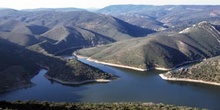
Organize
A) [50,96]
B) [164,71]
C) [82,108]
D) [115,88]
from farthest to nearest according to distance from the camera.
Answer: [164,71]
[115,88]
[50,96]
[82,108]

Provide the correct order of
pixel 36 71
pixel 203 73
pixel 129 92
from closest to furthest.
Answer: pixel 129 92 < pixel 203 73 < pixel 36 71

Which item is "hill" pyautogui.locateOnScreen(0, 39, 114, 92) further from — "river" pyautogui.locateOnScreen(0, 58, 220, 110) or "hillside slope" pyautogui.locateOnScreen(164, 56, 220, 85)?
"hillside slope" pyautogui.locateOnScreen(164, 56, 220, 85)

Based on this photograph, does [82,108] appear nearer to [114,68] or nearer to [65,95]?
[65,95]

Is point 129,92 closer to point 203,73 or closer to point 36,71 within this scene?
point 203,73

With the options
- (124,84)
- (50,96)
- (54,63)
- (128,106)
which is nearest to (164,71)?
(124,84)

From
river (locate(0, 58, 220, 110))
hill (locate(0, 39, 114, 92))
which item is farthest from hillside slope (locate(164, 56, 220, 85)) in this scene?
hill (locate(0, 39, 114, 92))

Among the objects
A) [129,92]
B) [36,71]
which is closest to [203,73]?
[129,92]

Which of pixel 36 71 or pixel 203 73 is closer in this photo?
pixel 203 73

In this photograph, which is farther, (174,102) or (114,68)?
(114,68)
